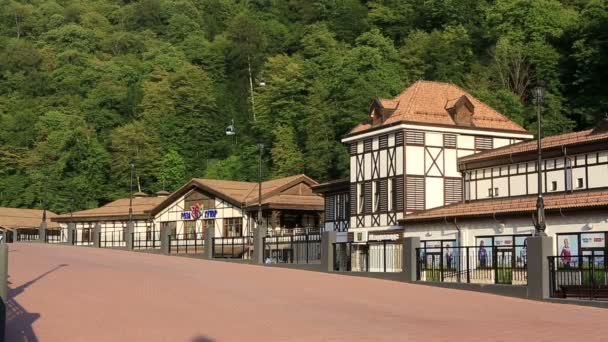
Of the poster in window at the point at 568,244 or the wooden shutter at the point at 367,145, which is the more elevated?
the wooden shutter at the point at 367,145

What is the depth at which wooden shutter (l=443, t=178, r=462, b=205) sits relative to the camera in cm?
4550

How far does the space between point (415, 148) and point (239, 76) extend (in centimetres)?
6826

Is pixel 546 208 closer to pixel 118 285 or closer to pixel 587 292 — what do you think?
pixel 587 292

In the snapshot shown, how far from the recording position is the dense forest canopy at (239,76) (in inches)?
2827

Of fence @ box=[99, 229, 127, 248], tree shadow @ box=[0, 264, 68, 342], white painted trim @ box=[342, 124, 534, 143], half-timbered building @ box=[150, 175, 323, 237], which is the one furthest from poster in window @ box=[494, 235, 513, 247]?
fence @ box=[99, 229, 127, 248]

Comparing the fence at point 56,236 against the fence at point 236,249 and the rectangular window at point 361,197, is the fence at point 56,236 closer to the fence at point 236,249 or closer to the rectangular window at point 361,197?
the fence at point 236,249

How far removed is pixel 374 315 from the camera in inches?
796

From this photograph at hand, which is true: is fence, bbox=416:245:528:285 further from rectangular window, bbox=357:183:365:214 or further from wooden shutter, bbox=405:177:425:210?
rectangular window, bbox=357:183:365:214

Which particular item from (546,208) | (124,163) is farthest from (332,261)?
(124,163)

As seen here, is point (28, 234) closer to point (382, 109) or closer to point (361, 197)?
point (361, 197)

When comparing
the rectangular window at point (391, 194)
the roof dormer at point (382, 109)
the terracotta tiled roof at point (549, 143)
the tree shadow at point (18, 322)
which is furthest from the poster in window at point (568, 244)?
the tree shadow at point (18, 322)

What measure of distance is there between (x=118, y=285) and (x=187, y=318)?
7.44m

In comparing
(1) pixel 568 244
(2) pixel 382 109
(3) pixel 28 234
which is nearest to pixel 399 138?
(2) pixel 382 109

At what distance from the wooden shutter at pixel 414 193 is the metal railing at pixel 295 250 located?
5378mm
